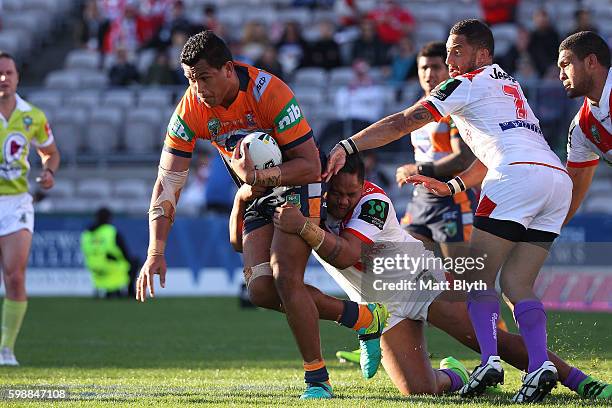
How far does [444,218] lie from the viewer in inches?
377

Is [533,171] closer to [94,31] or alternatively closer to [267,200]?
[267,200]

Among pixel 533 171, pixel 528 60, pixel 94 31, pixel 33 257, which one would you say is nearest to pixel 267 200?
pixel 533 171

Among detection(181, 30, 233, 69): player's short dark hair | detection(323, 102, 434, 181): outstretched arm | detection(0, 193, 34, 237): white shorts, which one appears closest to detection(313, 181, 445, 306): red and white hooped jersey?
detection(323, 102, 434, 181): outstretched arm

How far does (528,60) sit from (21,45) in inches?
420

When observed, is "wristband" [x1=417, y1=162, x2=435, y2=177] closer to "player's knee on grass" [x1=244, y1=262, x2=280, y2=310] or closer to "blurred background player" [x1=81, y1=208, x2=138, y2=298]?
"player's knee on grass" [x1=244, y1=262, x2=280, y2=310]

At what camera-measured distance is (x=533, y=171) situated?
22.1 ft

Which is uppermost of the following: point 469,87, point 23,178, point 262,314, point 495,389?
point 469,87

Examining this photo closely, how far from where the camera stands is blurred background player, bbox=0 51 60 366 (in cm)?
959

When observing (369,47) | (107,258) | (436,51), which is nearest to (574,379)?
(436,51)

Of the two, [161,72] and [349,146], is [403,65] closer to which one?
[161,72]

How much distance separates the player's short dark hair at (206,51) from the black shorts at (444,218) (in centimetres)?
326

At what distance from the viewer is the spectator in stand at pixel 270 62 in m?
18.3

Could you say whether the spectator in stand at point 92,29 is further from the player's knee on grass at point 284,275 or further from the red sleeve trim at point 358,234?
the player's knee on grass at point 284,275

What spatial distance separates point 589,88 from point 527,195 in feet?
3.00
